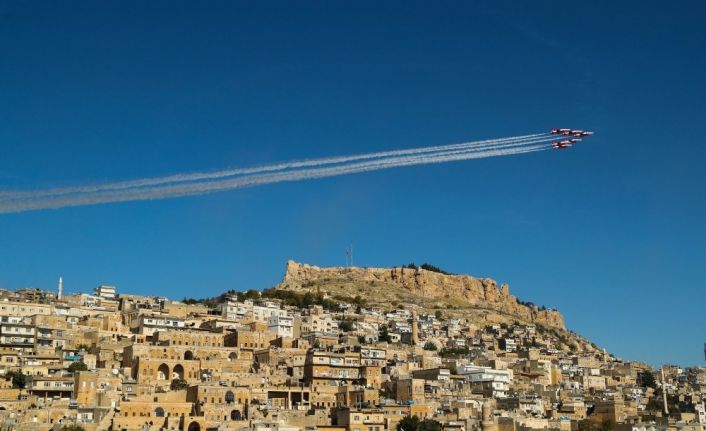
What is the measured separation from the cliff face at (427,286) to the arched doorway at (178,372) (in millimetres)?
68980

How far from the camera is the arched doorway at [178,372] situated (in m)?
69.7

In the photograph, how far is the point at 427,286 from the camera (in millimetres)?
158875

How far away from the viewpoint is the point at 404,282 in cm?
15688

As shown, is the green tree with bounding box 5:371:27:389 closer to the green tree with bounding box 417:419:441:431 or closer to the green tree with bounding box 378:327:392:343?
the green tree with bounding box 417:419:441:431

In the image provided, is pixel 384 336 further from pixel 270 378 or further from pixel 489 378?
pixel 270 378

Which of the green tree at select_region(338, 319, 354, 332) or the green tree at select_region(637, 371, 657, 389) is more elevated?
the green tree at select_region(338, 319, 354, 332)

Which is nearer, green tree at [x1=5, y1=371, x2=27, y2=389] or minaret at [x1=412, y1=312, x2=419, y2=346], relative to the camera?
green tree at [x1=5, y1=371, x2=27, y2=389]

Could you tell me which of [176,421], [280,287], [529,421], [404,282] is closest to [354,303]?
[280,287]

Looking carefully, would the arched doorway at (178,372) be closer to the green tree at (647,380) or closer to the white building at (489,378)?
the white building at (489,378)

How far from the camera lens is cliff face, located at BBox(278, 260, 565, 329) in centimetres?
14638

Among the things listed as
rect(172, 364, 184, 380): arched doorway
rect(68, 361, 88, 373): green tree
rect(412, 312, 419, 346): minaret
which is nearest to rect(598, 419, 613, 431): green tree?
rect(172, 364, 184, 380): arched doorway

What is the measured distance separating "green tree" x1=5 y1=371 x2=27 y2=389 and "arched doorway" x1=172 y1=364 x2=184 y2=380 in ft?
40.2

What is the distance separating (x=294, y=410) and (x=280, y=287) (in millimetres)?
77230

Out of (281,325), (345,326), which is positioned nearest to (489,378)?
(281,325)
